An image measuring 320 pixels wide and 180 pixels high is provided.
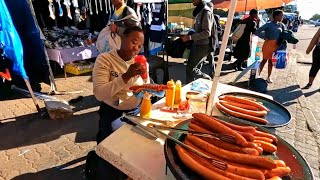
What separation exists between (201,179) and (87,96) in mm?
4525

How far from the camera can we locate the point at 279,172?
1.05 m

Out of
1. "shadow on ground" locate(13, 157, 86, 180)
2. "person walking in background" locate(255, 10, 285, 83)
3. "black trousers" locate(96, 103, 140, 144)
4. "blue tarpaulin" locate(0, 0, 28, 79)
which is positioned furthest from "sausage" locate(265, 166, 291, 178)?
"person walking in background" locate(255, 10, 285, 83)

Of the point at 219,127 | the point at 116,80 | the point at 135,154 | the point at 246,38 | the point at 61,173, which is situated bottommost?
the point at 61,173

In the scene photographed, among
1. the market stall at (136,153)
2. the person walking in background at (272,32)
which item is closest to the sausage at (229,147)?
the market stall at (136,153)

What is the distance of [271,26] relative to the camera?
19.5ft

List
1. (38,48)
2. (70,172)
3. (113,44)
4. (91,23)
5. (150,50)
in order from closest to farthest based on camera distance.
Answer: (70,172)
(113,44)
(38,48)
(91,23)
(150,50)

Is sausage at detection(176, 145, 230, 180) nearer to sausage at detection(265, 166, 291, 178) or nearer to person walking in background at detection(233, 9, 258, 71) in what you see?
sausage at detection(265, 166, 291, 178)

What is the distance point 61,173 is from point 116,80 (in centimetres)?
168

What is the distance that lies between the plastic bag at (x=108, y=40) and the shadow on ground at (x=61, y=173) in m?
1.87

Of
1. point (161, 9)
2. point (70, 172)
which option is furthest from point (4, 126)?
point (161, 9)

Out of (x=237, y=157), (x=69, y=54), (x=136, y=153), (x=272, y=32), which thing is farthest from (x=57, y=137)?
(x=272, y=32)

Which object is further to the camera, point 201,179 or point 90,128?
point 90,128

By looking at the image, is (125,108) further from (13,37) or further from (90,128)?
(13,37)

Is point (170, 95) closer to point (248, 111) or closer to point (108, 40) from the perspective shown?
point (248, 111)
